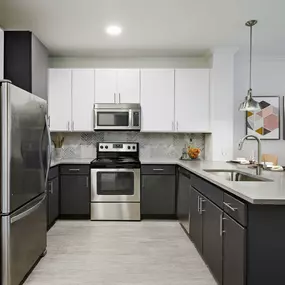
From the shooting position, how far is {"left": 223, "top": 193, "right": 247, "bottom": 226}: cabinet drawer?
1815mm

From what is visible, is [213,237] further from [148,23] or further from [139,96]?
[139,96]

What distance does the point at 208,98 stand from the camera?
4.61m

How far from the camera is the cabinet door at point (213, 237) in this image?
2.29m

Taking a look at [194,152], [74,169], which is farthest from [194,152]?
[74,169]

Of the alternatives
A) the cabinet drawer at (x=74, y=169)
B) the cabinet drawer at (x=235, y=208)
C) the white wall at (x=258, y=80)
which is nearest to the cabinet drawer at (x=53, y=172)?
the cabinet drawer at (x=74, y=169)

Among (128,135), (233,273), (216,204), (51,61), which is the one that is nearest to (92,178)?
(128,135)

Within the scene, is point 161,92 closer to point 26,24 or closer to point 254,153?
point 254,153

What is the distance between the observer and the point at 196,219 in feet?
10.2

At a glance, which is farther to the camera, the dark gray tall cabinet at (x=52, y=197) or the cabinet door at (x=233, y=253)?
the dark gray tall cabinet at (x=52, y=197)

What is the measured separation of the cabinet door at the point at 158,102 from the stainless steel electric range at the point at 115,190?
2.18ft

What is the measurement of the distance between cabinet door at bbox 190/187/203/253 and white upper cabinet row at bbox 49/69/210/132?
1563 mm

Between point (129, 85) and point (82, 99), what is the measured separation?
740 mm

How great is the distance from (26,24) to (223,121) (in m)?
2.89

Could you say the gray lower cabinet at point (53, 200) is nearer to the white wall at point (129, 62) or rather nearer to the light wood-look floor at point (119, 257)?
the light wood-look floor at point (119, 257)
